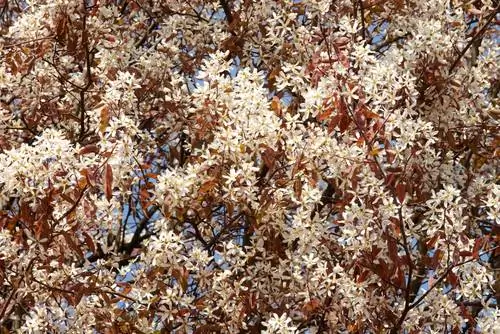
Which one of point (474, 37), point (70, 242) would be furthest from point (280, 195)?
point (474, 37)

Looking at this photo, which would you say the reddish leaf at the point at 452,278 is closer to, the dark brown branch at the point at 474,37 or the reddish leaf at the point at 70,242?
the dark brown branch at the point at 474,37

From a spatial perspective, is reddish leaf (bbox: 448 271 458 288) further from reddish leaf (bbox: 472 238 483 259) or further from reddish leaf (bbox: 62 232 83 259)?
reddish leaf (bbox: 62 232 83 259)

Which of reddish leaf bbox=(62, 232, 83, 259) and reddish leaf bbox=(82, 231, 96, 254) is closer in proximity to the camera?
reddish leaf bbox=(62, 232, 83, 259)

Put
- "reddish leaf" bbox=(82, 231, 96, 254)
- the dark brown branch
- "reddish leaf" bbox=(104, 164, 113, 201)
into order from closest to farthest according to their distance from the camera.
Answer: "reddish leaf" bbox=(104, 164, 113, 201) → "reddish leaf" bbox=(82, 231, 96, 254) → the dark brown branch

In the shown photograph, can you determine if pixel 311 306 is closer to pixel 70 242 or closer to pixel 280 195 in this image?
pixel 280 195

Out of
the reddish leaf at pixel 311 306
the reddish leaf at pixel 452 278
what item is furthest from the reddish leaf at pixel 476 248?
the reddish leaf at pixel 311 306

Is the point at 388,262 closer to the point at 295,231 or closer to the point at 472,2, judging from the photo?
the point at 295,231

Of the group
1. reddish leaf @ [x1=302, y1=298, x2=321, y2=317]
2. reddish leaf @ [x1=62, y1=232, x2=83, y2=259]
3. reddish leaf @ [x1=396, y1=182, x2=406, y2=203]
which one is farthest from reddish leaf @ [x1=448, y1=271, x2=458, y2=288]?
reddish leaf @ [x1=62, y1=232, x2=83, y2=259]

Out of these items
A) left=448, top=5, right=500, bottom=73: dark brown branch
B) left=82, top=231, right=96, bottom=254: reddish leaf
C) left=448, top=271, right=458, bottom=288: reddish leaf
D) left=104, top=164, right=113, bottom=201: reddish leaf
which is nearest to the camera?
left=104, top=164, right=113, bottom=201: reddish leaf
